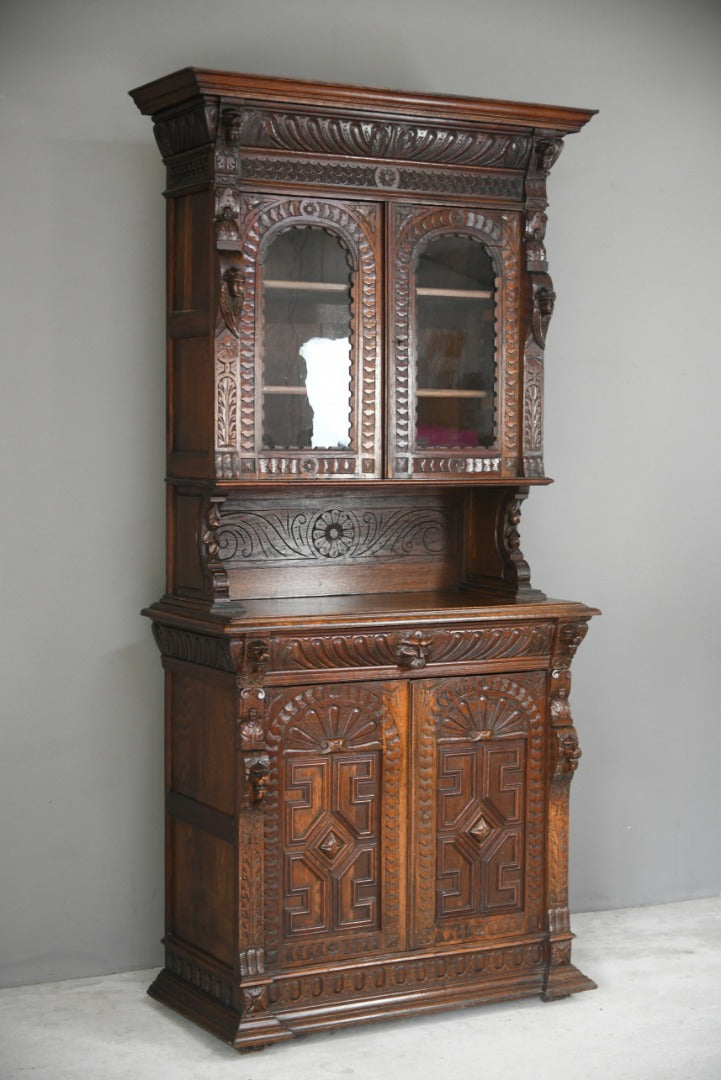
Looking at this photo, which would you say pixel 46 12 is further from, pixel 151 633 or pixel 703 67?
pixel 703 67

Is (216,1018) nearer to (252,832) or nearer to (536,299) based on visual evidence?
(252,832)

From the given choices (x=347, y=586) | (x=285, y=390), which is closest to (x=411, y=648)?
(x=347, y=586)

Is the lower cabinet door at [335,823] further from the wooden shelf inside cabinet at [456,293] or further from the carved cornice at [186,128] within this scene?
the carved cornice at [186,128]

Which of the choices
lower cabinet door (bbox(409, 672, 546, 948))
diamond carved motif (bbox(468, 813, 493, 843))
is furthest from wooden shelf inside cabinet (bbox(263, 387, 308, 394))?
diamond carved motif (bbox(468, 813, 493, 843))

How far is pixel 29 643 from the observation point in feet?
13.7

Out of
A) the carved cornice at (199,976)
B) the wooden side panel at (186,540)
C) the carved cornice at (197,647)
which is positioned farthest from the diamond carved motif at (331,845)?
the wooden side panel at (186,540)

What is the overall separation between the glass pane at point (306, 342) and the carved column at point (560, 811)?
0.91 meters

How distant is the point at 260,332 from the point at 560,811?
1645mm

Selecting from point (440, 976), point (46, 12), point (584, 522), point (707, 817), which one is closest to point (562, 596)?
point (584, 522)

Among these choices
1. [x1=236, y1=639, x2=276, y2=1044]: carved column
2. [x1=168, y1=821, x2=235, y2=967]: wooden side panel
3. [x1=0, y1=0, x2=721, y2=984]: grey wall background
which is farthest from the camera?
[x1=0, y1=0, x2=721, y2=984]: grey wall background

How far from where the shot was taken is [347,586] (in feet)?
14.3

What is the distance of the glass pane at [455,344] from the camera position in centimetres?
410

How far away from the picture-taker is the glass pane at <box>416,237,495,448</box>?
13.5 ft

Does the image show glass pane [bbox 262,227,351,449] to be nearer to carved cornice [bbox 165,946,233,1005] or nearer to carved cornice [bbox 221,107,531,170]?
carved cornice [bbox 221,107,531,170]
